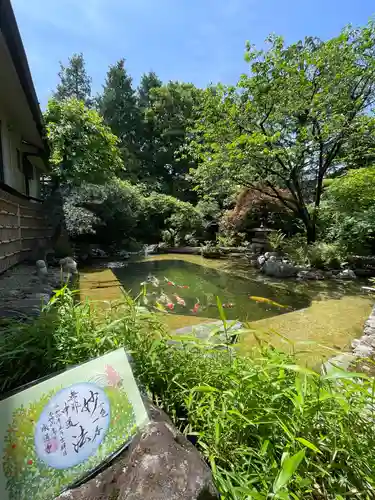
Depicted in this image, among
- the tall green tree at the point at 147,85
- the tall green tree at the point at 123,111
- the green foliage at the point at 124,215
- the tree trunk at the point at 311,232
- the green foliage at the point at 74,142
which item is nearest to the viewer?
the green foliage at the point at 124,215

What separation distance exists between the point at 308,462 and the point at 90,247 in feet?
36.2

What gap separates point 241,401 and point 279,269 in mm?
7204

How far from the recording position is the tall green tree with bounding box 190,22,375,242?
767cm

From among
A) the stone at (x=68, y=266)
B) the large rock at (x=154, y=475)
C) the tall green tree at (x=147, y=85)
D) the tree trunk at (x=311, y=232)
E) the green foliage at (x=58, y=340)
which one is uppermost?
the tall green tree at (x=147, y=85)

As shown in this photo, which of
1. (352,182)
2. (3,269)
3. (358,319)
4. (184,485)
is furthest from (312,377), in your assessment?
(352,182)

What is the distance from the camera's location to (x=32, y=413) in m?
0.96

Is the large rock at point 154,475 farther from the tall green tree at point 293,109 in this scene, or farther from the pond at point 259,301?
the tall green tree at point 293,109

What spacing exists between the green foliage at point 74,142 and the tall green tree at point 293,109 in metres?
4.02

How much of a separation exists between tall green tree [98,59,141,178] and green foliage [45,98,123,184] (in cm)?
1185

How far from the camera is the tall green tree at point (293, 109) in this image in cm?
767

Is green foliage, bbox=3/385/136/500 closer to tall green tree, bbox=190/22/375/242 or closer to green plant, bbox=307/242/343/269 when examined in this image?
tall green tree, bbox=190/22/375/242

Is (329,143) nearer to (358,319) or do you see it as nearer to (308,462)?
(358,319)

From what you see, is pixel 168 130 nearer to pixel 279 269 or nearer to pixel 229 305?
pixel 279 269

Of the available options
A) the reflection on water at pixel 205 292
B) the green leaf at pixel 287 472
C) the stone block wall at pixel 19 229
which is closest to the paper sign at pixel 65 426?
the green leaf at pixel 287 472
